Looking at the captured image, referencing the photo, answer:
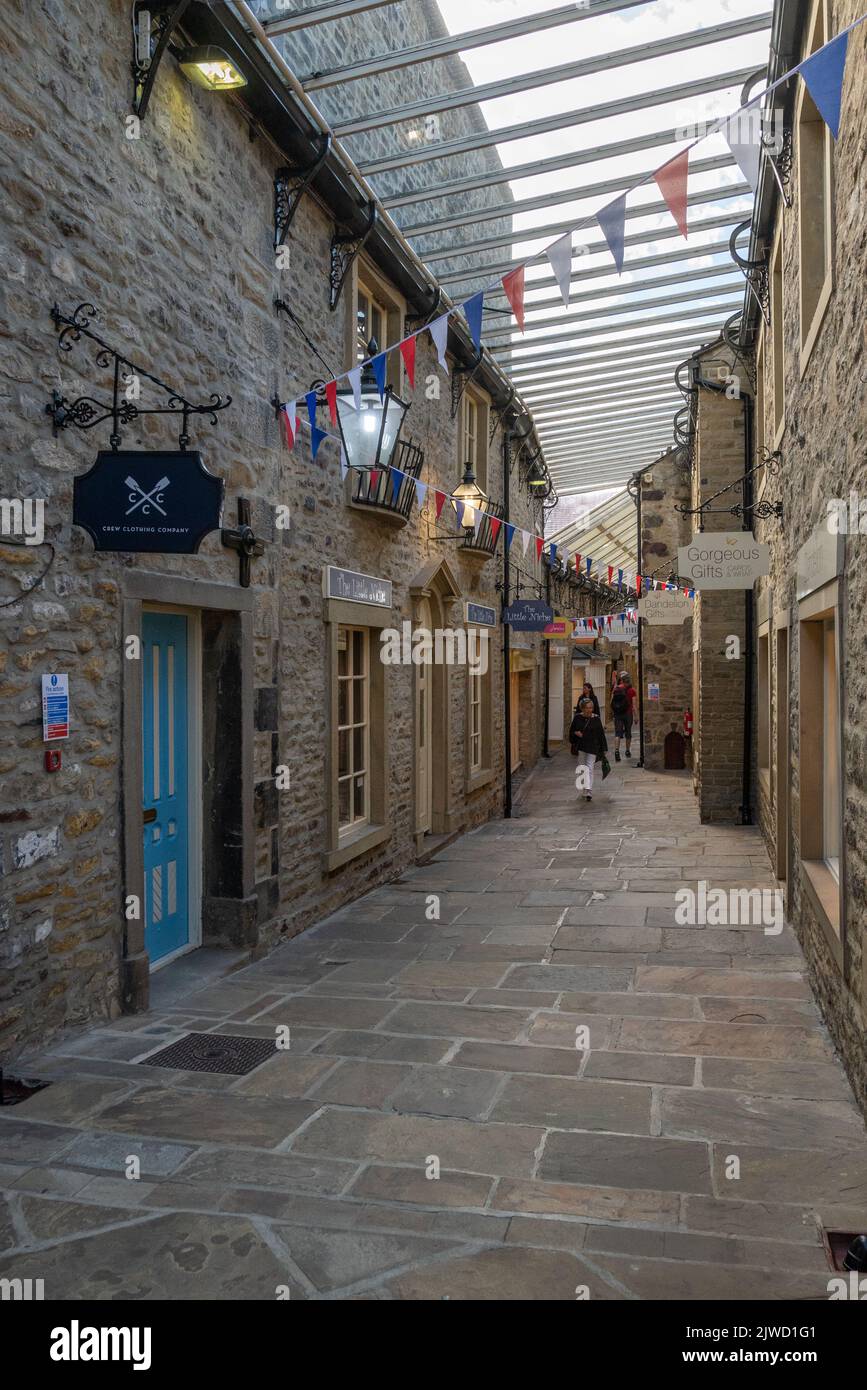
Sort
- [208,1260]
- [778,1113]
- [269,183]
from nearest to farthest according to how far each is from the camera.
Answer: [208,1260]
[778,1113]
[269,183]

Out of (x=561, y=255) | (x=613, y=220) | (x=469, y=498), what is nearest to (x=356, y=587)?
(x=469, y=498)

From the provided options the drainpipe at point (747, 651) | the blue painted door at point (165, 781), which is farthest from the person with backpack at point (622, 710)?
the blue painted door at point (165, 781)

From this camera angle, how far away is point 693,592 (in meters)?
16.4

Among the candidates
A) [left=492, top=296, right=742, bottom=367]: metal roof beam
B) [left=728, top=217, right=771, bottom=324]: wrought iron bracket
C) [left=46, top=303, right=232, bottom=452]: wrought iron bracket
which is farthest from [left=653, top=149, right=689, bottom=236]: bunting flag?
[left=492, top=296, right=742, bottom=367]: metal roof beam

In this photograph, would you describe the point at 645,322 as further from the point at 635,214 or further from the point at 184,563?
the point at 184,563

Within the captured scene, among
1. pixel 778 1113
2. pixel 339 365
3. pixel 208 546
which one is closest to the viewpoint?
pixel 778 1113

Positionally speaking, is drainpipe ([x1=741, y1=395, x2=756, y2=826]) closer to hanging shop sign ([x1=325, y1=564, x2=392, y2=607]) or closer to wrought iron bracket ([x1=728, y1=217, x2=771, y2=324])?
wrought iron bracket ([x1=728, y1=217, x2=771, y2=324])

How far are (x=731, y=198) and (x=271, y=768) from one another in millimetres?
6167

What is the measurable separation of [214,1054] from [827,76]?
4.35 metres

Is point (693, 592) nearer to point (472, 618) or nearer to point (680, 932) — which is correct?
point (472, 618)

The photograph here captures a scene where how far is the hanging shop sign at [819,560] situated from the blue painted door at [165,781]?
3.37 meters

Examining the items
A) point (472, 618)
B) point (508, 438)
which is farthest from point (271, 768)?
point (508, 438)

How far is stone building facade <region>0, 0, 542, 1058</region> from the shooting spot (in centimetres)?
405

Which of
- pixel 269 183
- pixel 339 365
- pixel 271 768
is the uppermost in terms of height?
pixel 269 183
